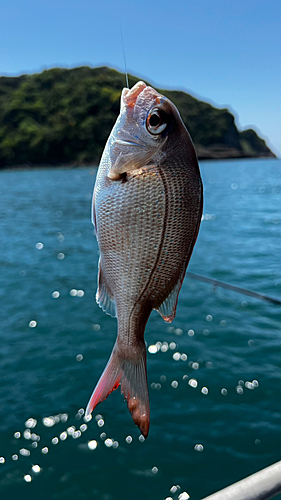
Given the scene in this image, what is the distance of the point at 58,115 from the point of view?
431 ft

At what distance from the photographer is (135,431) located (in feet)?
20.2

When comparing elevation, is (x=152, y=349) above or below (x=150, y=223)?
below

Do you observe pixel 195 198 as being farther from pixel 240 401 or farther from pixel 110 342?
pixel 110 342

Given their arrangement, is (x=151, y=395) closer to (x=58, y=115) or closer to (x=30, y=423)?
(x=30, y=423)

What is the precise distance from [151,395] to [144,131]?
6052mm

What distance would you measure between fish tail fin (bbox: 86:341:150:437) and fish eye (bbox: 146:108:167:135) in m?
1.18

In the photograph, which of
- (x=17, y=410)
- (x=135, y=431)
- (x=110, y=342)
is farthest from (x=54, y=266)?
(x=135, y=431)

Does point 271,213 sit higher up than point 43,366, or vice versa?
point 43,366

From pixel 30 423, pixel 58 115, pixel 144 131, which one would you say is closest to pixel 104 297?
pixel 144 131

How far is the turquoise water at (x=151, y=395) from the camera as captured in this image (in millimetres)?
5367

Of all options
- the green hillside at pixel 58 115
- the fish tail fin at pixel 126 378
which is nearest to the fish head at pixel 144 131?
the fish tail fin at pixel 126 378

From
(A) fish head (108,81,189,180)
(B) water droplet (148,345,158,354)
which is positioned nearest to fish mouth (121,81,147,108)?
(A) fish head (108,81,189,180)

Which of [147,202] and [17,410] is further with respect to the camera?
[17,410]

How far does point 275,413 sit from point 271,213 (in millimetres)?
27950
